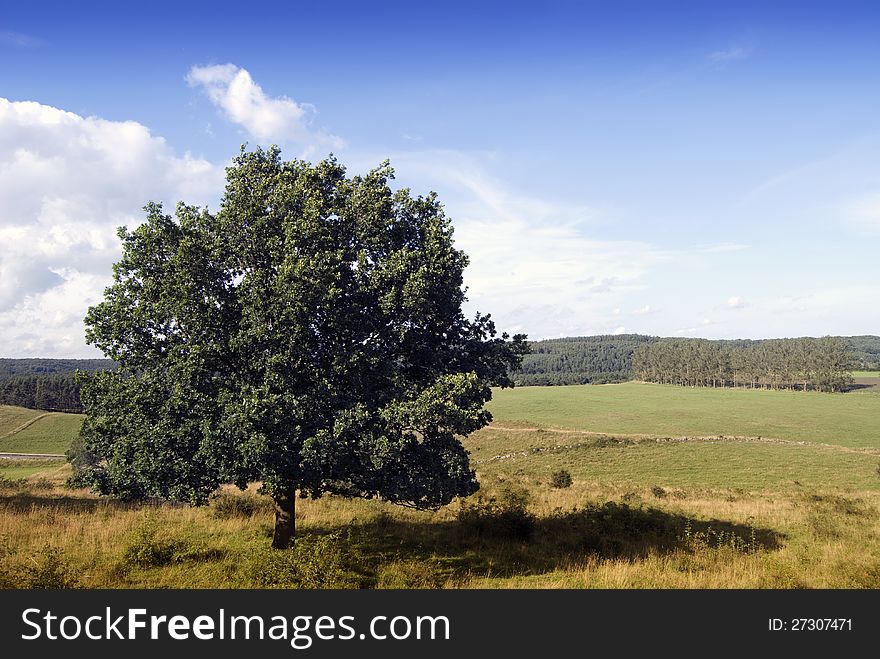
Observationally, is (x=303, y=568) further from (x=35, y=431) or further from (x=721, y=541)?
(x=35, y=431)

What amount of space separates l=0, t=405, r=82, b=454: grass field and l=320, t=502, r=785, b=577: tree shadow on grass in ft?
369

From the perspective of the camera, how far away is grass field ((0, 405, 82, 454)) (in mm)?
115188

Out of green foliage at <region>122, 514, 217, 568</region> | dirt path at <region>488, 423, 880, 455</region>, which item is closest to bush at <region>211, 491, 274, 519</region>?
green foliage at <region>122, 514, 217, 568</region>

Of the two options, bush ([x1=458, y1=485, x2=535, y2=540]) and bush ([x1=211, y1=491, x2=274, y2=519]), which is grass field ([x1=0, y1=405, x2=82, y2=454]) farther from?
bush ([x1=458, y1=485, x2=535, y2=540])

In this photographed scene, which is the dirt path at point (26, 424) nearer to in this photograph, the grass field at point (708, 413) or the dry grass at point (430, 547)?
the grass field at point (708, 413)

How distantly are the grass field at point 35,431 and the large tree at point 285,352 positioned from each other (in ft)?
367

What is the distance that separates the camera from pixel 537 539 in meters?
20.7

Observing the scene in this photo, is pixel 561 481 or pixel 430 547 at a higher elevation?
pixel 430 547

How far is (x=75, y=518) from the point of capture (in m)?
21.2

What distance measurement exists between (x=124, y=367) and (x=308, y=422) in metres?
6.90

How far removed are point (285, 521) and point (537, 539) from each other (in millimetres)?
9661

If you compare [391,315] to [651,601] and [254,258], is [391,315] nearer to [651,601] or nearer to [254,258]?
[254,258]

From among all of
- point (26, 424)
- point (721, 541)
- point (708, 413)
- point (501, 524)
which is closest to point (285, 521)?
point (501, 524)

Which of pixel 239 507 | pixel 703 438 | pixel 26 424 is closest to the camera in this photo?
pixel 239 507
